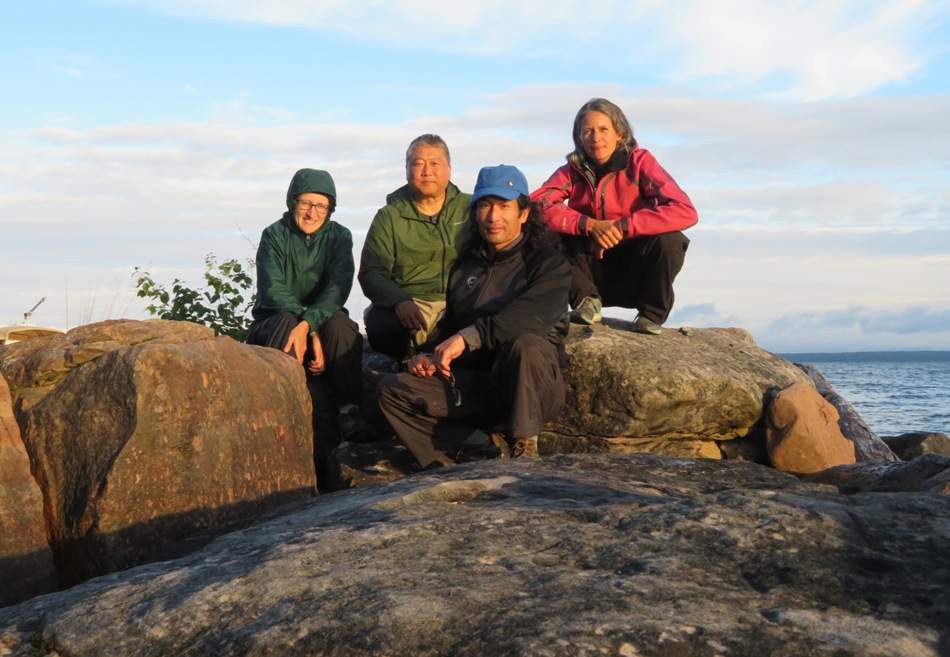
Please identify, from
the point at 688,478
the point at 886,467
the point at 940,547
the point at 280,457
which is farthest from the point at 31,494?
the point at 886,467

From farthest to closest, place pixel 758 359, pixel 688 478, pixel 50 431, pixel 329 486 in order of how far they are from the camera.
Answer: pixel 758 359, pixel 329 486, pixel 50 431, pixel 688 478

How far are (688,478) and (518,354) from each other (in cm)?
144

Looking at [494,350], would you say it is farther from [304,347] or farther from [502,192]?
[304,347]

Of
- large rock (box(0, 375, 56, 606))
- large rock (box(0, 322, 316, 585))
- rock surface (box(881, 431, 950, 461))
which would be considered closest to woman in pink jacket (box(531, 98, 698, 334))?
large rock (box(0, 322, 316, 585))

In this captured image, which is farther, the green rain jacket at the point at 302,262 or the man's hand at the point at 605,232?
the green rain jacket at the point at 302,262

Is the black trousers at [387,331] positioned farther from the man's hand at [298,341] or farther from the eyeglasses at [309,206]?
the eyeglasses at [309,206]

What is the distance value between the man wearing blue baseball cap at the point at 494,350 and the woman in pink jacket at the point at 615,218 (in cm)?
93

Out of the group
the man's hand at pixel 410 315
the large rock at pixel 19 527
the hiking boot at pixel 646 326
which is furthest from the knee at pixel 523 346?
the large rock at pixel 19 527

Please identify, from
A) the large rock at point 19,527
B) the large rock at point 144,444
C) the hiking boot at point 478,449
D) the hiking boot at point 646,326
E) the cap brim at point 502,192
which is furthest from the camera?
the hiking boot at point 646,326

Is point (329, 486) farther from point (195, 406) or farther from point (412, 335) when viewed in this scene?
point (195, 406)

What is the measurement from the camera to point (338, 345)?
24.1 ft

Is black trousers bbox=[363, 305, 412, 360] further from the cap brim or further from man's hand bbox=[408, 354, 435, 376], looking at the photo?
the cap brim

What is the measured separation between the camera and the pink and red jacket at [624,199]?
7.36 meters

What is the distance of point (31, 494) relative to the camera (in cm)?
511
